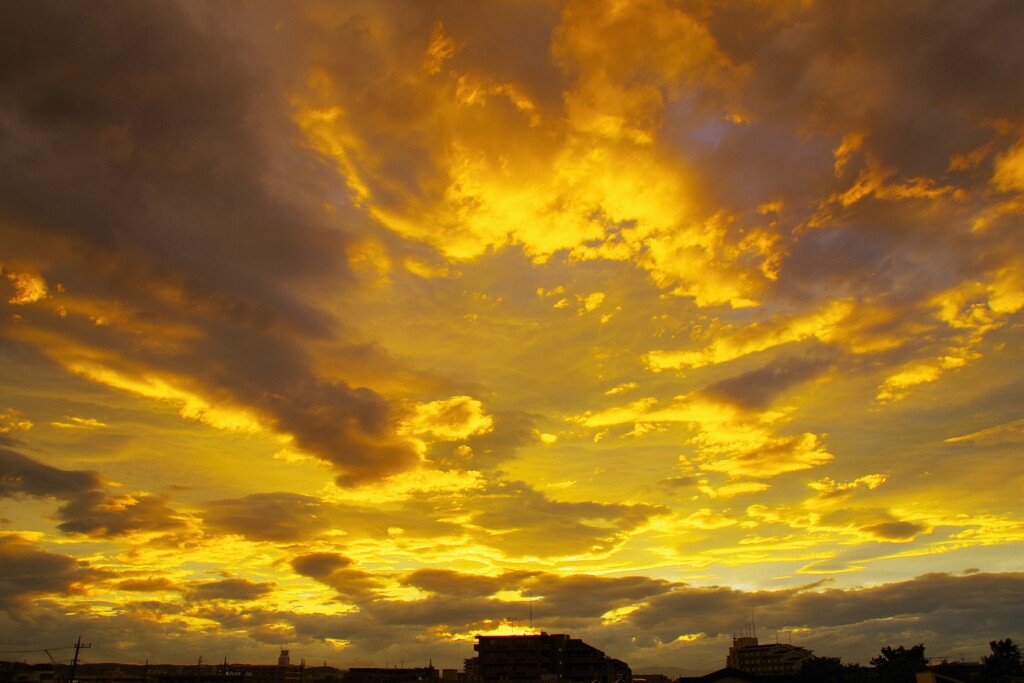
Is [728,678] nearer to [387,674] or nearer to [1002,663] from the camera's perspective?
[1002,663]

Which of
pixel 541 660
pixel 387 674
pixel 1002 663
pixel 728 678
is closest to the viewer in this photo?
pixel 728 678

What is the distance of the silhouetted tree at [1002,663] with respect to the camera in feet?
357

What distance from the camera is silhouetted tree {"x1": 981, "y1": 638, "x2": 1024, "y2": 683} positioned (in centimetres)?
10894

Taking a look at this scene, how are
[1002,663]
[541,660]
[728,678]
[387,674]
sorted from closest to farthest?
1. [728,678]
2. [1002,663]
3. [541,660]
4. [387,674]

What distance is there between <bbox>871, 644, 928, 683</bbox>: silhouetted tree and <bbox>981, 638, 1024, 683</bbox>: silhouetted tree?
9210mm

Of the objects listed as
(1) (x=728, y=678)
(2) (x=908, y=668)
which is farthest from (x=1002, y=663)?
(1) (x=728, y=678)

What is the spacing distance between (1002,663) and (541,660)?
301 ft

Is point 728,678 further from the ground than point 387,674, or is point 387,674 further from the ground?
point 728,678

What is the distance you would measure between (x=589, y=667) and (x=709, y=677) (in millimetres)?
102588

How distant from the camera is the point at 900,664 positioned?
122 m

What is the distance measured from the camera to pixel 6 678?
497 feet

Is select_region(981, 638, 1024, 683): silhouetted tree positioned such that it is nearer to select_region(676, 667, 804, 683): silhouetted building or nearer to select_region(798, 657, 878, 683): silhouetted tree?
select_region(798, 657, 878, 683): silhouetted tree

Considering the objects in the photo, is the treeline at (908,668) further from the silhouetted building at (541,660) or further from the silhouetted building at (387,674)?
the silhouetted building at (387,674)

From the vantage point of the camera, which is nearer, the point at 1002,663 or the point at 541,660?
the point at 1002,663
